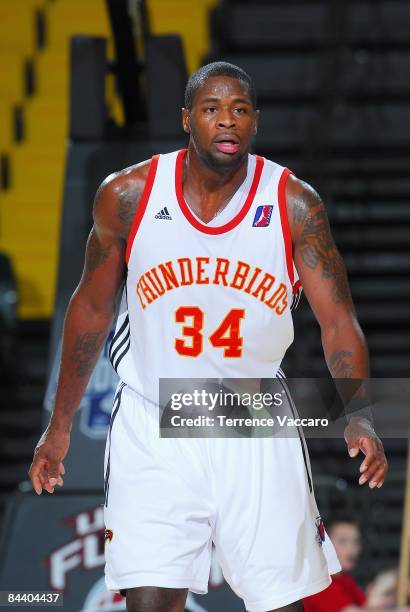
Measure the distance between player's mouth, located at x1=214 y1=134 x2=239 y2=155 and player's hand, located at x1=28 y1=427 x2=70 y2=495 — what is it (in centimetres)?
102

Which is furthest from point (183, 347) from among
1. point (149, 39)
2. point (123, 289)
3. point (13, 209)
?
point (13, 209)

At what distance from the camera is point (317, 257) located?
366 cm

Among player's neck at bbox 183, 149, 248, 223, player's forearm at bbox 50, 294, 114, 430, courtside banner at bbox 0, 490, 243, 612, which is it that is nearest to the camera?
player's neck at bbox 183, 149, 248, 223

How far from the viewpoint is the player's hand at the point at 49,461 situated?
3.80m

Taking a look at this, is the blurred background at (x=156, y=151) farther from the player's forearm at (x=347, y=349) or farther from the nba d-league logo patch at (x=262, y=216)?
the nba d-league logo patch at (x=262, y=216)

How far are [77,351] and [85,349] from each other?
0.03 metres

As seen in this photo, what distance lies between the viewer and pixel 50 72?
10969mm

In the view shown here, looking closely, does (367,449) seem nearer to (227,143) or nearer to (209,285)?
(209,285)

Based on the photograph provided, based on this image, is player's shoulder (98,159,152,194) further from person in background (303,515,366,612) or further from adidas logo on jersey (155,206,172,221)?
person in background (303,515,366,612)

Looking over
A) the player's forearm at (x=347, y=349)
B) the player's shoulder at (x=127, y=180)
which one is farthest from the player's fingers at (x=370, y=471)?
the player's shoulder at (x=127, y=180)

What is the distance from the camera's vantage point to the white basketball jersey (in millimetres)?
3652

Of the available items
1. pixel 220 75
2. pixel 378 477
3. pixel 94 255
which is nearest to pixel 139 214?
pixel 94 255

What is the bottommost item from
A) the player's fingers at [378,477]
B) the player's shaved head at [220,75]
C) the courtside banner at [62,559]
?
the courtside banner at [62,559]

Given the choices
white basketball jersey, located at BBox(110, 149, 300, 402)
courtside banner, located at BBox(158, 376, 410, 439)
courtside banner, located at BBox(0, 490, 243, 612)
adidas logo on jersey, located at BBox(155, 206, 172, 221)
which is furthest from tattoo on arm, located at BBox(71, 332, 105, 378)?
courtside banner, located at BBox(0, 490, 243, 612)
